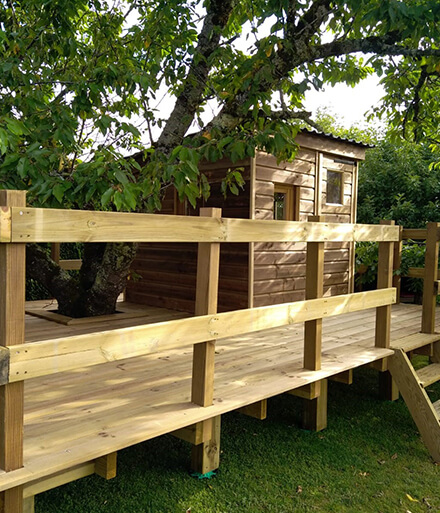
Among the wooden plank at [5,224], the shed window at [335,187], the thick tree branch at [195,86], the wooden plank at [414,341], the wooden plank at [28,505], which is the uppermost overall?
the thick tree branch at [195,86]

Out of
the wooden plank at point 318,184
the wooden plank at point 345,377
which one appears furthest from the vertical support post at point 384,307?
the wooden plank at point 318,184

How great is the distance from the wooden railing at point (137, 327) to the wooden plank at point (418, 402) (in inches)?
40.4

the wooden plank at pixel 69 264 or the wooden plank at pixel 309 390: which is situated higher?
the wooden plank at pixel 69 264

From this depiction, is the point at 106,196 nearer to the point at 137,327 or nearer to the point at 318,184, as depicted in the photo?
the point at 137,327

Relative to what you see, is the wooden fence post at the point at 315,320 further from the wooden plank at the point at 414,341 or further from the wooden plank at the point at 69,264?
the wooden plank at the point at 69,264

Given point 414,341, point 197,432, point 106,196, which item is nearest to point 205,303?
point 197,432

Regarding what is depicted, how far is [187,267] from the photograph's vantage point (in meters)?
7.57

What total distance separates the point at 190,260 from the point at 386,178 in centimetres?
832

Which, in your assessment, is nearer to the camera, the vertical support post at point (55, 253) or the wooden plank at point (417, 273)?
the wooden plank at point (417, 273)

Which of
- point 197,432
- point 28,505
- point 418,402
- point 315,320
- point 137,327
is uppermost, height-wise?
point 137,327

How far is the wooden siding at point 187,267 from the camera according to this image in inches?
270

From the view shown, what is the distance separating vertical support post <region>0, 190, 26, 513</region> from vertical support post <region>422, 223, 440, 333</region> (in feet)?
15.5

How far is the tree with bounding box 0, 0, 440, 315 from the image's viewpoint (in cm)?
416

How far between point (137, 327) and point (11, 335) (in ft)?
2.41
